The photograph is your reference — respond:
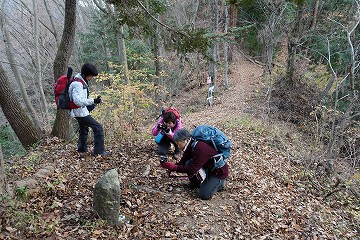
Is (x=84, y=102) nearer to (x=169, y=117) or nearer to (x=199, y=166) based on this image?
(x=169, y=117)

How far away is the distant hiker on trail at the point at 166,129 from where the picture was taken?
530 centimetres

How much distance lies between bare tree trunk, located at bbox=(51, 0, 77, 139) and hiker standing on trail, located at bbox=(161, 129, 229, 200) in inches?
128

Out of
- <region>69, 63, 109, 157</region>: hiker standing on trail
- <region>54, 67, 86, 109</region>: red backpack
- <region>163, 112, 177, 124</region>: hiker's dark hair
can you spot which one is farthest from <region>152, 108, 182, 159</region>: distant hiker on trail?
<region>54, 67, 86, 109</region>: red backpack

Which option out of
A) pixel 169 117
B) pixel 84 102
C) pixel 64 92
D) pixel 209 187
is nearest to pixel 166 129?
pixel 169 117

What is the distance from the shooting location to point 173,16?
23109 mm

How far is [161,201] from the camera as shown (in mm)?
4562

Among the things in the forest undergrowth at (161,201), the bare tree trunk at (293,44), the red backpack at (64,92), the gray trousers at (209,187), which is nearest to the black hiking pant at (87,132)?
the forest undergrowth at (161,201)

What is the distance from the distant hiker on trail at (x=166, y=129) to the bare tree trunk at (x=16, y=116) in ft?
9.18

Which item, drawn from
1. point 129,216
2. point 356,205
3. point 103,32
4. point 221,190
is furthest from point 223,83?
point 129,216

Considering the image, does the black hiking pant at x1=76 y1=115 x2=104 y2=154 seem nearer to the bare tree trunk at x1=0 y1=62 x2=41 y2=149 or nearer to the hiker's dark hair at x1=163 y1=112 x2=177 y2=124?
the hiker's dark hair at x1=163 y1=112 x2=177 y2=124

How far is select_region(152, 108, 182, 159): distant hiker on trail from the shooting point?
5301 mm

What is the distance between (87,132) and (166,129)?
1576 mm

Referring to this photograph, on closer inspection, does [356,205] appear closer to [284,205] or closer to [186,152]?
[284,205]

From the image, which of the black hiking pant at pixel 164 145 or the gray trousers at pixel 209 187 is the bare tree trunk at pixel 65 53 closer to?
the black hiking pant at pixel 164 145
